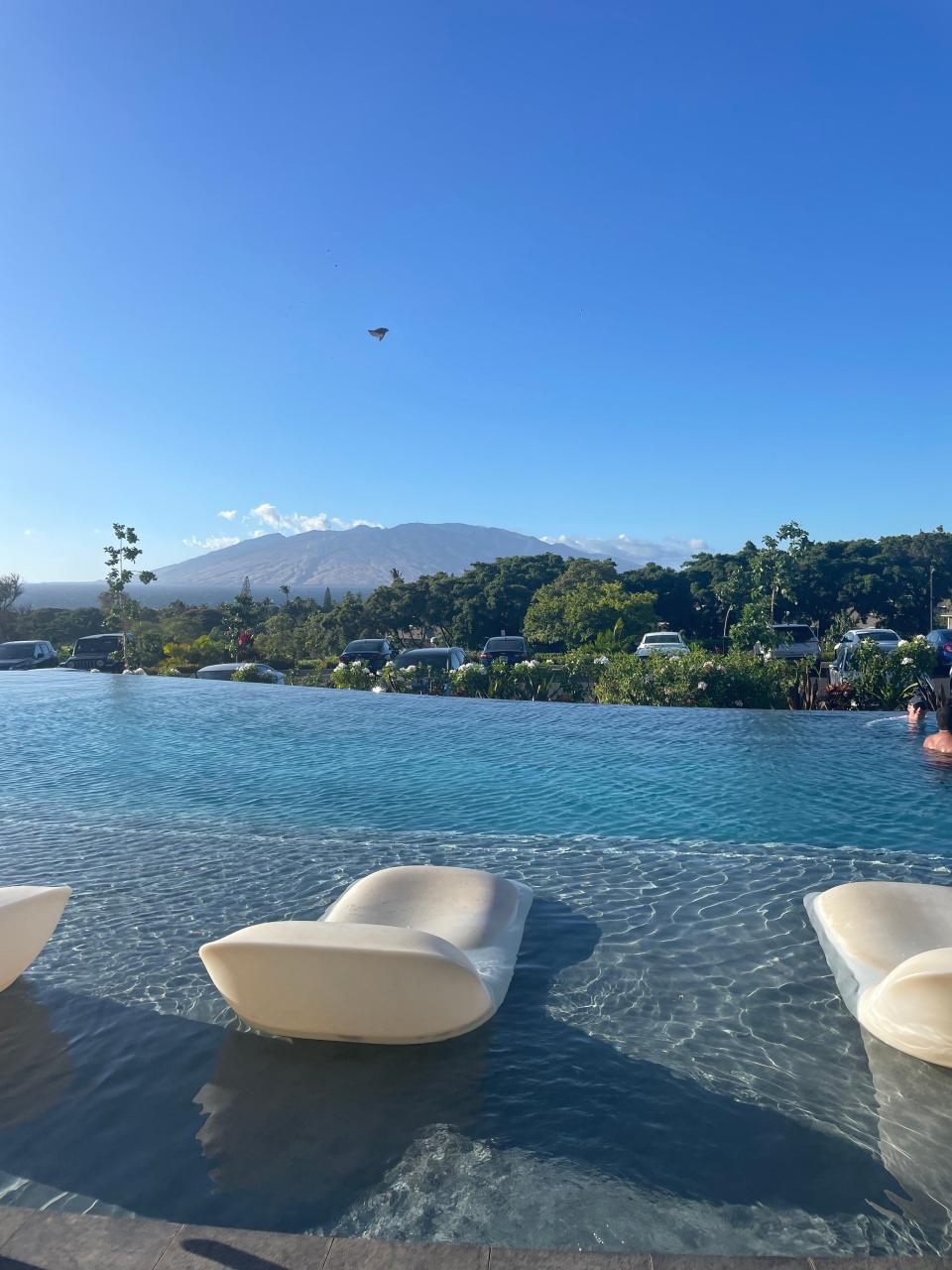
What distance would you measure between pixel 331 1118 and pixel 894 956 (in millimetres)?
3185

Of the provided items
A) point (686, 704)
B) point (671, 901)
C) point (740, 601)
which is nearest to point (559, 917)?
point (671, 901)

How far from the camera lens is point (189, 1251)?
2.91 meters

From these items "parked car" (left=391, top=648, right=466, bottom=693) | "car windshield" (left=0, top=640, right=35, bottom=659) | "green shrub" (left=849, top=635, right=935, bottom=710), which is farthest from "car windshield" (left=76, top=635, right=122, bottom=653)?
"green shrub" (left=849, top=635, right=935, bottom=710)

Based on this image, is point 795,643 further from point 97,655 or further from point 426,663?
point 97,655

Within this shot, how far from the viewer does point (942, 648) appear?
20.4 meters

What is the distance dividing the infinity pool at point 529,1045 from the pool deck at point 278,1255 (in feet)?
0.94

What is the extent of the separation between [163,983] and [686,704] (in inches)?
467

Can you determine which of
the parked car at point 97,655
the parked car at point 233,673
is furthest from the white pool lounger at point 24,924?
the parked car at point 97,655

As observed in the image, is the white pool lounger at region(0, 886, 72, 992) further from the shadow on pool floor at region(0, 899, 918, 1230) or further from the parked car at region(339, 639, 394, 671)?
the parked car at region(339, 639, 394, 671)

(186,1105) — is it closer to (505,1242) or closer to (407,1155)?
(407,1155)

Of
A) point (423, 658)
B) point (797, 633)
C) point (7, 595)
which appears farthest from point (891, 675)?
point (7, 595)

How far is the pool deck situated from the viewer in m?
2.79

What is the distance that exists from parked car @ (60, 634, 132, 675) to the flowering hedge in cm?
1654

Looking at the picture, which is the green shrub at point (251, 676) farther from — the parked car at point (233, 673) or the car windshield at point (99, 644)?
the car windshield at point (99, 644)
